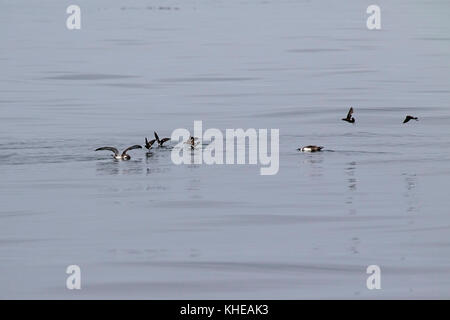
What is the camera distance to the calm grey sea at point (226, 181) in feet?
56.1

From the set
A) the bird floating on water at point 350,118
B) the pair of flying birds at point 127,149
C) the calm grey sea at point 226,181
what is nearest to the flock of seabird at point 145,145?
the pair of flying birds at point 127,149

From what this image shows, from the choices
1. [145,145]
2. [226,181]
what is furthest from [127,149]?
[226,181]

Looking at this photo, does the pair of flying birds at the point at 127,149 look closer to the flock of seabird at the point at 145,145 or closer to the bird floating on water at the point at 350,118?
the flock of seabird at the point at 145,145

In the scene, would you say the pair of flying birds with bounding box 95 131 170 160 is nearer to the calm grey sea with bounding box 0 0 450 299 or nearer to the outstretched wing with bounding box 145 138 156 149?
the outstretched wing with bounding box 145 138 156 149

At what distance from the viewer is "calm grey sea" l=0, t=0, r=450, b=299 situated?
674 inches

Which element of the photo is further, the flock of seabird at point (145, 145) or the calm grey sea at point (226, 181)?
the flock of seabird at point (145, 145)

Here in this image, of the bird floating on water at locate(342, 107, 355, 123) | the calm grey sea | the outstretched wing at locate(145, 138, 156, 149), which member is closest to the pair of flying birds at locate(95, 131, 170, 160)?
the outstretched wing at locate(145, 138, 156, 149)

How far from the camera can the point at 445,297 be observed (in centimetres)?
1575

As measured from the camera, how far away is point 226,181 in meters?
24.4

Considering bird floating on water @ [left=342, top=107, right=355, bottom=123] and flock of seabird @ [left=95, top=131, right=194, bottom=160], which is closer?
flock of seabird @ [left=95, top=131, right=194, bottom=160]

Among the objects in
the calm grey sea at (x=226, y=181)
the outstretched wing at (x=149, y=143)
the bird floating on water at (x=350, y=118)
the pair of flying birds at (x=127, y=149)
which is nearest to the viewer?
the calm grey sea at (x=226, y=181)
